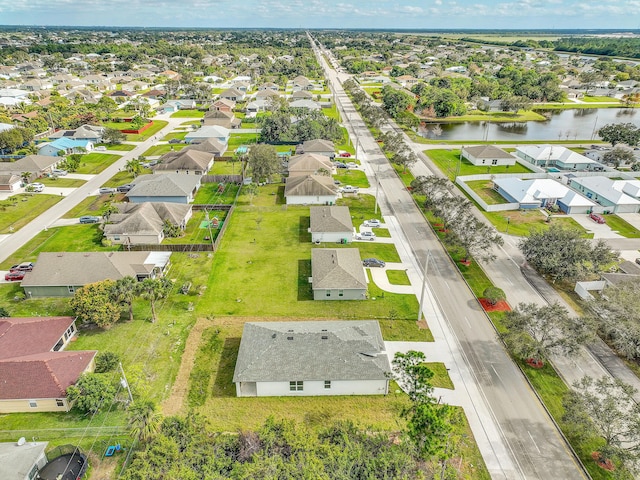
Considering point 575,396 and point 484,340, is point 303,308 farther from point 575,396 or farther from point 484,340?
point 575,396

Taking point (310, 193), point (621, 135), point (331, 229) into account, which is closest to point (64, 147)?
point (310, 193)

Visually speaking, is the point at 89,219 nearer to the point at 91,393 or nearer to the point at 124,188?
the point at 124,188

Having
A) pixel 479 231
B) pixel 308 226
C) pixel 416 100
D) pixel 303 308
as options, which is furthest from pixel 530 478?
pixel 416 100

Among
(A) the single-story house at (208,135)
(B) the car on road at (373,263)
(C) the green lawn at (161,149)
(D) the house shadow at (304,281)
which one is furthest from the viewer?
(A) the single-story house at (208,135)

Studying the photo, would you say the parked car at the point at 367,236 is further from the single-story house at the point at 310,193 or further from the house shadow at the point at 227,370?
the house shadow at the point at 227,370

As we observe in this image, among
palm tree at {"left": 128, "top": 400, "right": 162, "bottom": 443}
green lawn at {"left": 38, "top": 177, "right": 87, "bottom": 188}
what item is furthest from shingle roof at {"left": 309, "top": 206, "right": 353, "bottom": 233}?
green lawn at {"left": 38, "top": 177, "right": 87, "bottom": 188}

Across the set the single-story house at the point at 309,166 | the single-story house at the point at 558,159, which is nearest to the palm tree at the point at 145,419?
the single-story house at the point at 309,166
